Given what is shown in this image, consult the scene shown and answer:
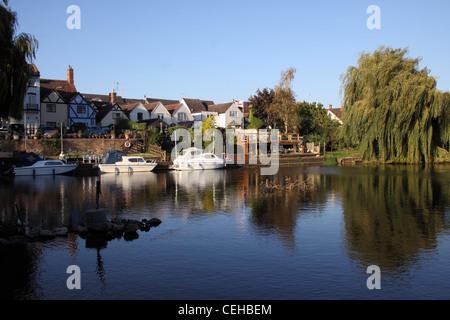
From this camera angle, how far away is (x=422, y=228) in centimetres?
1631

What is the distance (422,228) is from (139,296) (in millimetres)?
11824

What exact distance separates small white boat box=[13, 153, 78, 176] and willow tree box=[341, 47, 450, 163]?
31.7m

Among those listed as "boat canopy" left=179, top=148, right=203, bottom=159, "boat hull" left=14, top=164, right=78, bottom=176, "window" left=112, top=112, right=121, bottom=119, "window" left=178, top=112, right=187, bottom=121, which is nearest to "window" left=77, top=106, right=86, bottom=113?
"window" left=112, top=112, right=121, bottom=119

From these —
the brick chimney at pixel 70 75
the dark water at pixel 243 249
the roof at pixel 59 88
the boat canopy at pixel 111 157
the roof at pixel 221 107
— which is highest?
the brick chimney at pixel 70 75

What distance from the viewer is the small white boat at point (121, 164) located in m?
41.5

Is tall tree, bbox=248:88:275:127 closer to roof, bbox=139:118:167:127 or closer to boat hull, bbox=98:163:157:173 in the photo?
roof, bbox=139:118:167:127

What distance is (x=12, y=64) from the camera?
1766 centimetres

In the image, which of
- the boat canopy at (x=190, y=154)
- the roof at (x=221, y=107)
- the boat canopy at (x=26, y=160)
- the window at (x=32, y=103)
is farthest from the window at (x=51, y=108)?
the roof at (x=221, y=107)

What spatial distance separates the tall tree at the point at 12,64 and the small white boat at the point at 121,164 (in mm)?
23028

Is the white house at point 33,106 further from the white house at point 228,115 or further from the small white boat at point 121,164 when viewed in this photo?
the white house at point 228,115

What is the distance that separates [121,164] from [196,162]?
8289 mm

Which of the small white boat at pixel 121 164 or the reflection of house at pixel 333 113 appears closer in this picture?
the small white boat at pixel 121 164

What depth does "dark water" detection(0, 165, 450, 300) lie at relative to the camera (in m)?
10.5
